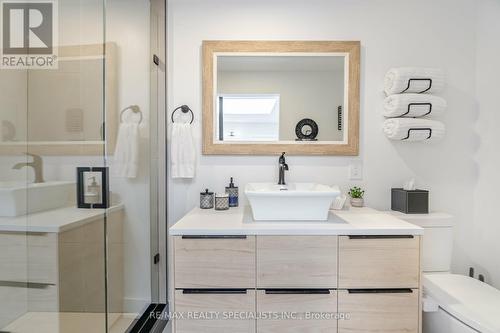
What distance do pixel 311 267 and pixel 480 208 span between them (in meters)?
1.39

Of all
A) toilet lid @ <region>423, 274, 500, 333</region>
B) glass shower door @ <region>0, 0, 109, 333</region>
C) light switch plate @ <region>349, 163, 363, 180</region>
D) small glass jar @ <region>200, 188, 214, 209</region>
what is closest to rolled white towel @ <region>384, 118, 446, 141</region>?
light switch plate @ <region>349, 163, 363, 180</region>

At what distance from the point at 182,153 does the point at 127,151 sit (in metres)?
0.35

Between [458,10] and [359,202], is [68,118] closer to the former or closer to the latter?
[359,202]

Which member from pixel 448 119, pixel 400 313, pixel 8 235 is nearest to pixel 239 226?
pixel 400 313

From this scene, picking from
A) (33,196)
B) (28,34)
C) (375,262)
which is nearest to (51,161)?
(33,196)

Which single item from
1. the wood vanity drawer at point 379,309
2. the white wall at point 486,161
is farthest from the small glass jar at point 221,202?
the white wall at point 486,161

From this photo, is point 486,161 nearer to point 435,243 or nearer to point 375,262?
point 435,243

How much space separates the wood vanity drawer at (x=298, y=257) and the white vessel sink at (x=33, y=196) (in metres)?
1.10

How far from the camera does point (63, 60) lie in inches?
60.7

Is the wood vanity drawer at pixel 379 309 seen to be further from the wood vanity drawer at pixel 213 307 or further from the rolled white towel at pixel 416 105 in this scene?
the rolled white towel at pixel 416 105

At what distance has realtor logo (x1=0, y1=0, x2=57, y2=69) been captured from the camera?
1348 mm

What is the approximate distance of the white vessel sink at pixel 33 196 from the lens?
51.9 inches

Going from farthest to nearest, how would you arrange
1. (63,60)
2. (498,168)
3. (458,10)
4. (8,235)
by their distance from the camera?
(458,10)
(498,168)
(63,60)
(8,235)

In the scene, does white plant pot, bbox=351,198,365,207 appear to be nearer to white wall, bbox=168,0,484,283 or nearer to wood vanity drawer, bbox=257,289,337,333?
white wall, bbox=168,0,484,283
